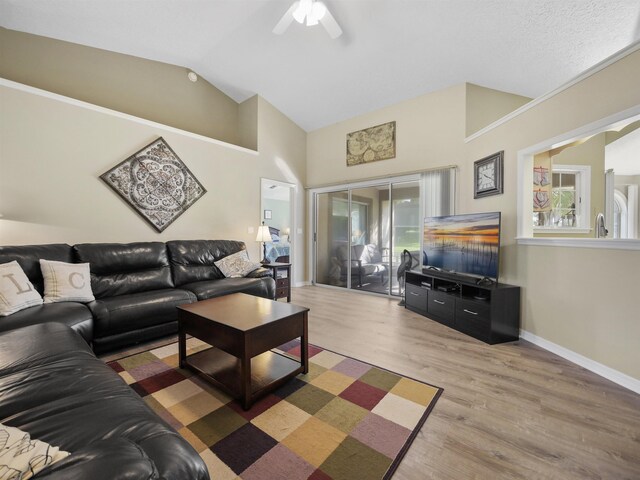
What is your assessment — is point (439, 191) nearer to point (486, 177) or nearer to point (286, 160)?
point (486, 177)

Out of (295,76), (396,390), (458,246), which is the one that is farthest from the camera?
(295,76)

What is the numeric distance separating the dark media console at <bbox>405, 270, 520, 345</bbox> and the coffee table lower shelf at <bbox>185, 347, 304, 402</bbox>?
6.13 feet

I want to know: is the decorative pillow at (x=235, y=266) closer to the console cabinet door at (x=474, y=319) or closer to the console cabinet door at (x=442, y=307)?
the console cabinet door at (x=442, y=307)

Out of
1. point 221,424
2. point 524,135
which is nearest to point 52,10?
point 221,424

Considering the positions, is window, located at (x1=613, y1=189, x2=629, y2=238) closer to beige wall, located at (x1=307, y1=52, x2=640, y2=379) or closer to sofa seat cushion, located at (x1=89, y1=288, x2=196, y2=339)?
beige wall, located at (x1=307, y1=52, x2=640, y2=379)

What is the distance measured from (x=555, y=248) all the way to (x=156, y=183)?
4.65 metres

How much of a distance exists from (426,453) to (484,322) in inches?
69.5

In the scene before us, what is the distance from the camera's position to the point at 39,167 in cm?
294

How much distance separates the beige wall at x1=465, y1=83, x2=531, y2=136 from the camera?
3.81 metres

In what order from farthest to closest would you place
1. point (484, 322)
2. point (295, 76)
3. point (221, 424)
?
1. point (295, 76)
2. point (484, 322)
3. point (221, 424)

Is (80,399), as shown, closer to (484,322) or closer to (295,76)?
(484,322)

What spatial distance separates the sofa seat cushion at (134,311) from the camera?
2311mm

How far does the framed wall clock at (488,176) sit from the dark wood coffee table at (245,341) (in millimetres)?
2739

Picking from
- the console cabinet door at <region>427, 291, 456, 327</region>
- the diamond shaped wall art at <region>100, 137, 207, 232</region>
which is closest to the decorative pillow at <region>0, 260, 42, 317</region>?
the diamond shaped wall art at <region>100, 137, 207, 232</region>
